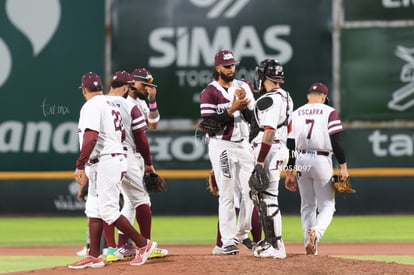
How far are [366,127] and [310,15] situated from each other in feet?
6.97

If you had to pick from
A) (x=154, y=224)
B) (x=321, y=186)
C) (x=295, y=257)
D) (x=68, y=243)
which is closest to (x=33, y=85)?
(x=154, y=224)

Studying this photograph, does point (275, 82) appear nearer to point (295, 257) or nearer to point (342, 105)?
point (295, 257)

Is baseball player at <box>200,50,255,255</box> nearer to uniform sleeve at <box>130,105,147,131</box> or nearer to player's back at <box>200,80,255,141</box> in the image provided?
player's back at <box>200,80,255,141</box>

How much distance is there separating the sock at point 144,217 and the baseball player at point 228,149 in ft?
2.48

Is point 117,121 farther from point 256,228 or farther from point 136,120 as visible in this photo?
point 256,228

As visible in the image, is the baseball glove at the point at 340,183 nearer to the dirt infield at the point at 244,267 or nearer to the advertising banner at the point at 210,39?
the dirt infield at the point at 244,267

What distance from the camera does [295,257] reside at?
30.0 feet

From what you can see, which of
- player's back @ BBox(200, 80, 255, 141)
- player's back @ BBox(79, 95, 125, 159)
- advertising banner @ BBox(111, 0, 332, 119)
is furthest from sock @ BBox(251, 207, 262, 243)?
advertising banner @ BBox(111, 0, 332, 119)

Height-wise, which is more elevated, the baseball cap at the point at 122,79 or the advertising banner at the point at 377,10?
the advertising banner at the point at 377,10

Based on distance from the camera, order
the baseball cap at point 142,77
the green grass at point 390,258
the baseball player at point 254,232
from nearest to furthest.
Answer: the baseball player at point 254,232, the baseball cap at point 142,77, the green grass at point 390,258

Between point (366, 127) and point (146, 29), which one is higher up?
point (146, 29)

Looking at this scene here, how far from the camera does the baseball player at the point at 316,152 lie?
33.8 ft

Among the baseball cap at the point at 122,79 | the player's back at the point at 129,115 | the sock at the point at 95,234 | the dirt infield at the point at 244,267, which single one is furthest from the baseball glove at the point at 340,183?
the sock at the point at 95,234

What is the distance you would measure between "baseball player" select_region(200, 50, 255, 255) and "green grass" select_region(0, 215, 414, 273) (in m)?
2.23
